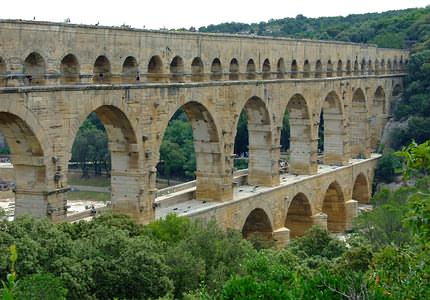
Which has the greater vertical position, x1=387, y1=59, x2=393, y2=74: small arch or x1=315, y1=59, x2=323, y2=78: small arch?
x1=387, y1=59, x2=393, y2=74: small arch

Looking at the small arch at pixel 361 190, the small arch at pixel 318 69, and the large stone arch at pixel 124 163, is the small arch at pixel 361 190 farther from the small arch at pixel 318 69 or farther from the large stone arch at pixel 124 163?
the large stone arch at pixel 124 163

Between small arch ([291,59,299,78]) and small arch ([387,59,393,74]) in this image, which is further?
small arch ([387,59,393,74])

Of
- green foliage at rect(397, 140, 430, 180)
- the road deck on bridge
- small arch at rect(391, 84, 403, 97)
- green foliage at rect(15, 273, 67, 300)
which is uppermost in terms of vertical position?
small arch at rect(391, 84, 403, 97)

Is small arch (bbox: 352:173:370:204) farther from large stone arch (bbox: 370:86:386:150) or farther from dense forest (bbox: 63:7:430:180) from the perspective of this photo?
large stone arch (bbox: 370:86:386:150)

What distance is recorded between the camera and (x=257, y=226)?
4275cm

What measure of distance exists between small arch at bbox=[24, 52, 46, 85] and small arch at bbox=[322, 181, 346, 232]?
28.1 m

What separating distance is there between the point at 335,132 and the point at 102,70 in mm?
25963

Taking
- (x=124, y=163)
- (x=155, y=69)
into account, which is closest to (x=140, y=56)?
(x=155, y=69)

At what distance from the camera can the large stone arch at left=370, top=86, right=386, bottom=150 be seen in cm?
6636

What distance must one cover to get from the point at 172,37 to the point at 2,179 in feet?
149

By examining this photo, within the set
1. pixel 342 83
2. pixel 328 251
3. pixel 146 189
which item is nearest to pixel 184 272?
pixel 146 189

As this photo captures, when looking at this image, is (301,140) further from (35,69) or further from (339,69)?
(35,69)

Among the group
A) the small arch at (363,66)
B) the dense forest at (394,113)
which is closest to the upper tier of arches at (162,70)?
the small arch at (363,66)

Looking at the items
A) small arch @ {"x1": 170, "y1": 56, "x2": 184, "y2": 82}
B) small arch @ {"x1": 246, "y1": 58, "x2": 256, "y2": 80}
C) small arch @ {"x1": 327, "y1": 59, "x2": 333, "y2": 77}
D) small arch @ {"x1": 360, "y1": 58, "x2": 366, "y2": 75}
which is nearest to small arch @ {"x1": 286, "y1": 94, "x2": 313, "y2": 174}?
small arch @ {"x1": 327, "y1": 59, "x2": 333, "y2": 77}
